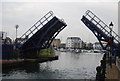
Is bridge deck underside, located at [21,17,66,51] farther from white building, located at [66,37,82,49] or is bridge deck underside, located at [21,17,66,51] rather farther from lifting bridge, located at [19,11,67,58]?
white building, located at [66,37,82,49]

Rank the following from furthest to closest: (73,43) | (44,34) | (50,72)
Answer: (73,43), (44,34), (50,72)

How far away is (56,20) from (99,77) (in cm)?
1518

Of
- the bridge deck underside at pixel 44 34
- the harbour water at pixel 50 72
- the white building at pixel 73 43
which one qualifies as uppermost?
the white building at pixel 73 43

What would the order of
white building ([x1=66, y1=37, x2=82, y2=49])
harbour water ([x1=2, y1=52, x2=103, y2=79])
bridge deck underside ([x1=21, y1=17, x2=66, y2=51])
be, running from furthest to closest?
white building ([x1=66, y1=37, x2=82, y2=49])
bridge deck underside ([x1=21, y1=17, x2=66, y2=51])
harbour water ([x1=2, y1=52, x2=103, y2=79])

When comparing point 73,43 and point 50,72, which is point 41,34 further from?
point 73,43

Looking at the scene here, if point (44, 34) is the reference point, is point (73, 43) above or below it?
above

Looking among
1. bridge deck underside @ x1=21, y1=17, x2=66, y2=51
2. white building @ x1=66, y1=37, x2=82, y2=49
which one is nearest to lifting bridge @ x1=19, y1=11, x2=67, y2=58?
bridge deck underside @ x1=21, y1=17, x2=66, y2=51

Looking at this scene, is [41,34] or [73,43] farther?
[73,43]

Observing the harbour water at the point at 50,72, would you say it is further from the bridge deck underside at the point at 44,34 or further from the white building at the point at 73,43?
the white building at the point at 73,43

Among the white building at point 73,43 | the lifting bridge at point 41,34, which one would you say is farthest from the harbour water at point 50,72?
the white building at point 73,43

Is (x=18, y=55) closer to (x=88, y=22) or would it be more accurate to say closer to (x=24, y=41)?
(x=24, y=41)

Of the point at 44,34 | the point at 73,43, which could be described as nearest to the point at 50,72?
the point at 44,34

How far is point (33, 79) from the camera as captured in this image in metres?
16.2

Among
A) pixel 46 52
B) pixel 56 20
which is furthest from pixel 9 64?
pixel 46 52
